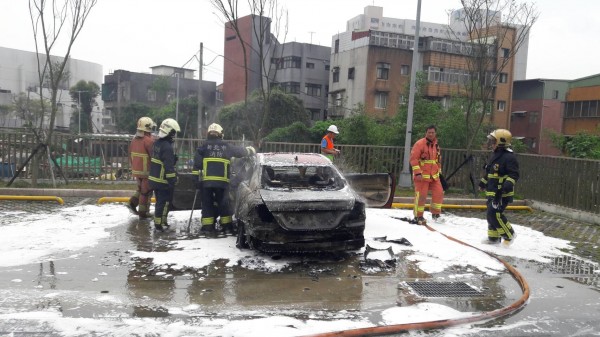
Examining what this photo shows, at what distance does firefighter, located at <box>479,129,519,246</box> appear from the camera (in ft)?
23.7

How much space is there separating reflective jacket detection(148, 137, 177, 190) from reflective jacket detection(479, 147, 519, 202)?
4.97m

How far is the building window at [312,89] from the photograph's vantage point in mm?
49312

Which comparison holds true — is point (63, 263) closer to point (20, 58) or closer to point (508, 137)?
point (508, 137)

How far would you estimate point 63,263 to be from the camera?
5.90 meters

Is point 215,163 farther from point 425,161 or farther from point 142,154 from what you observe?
point 425,161

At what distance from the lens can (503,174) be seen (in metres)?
7.33

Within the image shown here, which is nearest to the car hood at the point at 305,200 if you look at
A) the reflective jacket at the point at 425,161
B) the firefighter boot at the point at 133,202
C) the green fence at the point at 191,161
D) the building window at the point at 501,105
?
the reflective jacket at the point at 425,161

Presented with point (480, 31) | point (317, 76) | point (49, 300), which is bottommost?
point (49, 300)

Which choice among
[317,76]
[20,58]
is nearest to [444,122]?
[317,76]

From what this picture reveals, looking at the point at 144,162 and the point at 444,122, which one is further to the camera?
the point at 444,122

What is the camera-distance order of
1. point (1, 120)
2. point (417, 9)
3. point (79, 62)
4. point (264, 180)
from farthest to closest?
point (79, 62), point (1, 120), point (417, 9), point (264, 180)

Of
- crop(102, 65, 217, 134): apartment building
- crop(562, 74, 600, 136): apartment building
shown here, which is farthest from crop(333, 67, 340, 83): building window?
crop(562, 74, 600, 136): apartment building

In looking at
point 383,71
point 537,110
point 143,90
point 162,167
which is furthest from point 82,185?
point 143,90

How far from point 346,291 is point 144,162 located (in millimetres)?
4701
